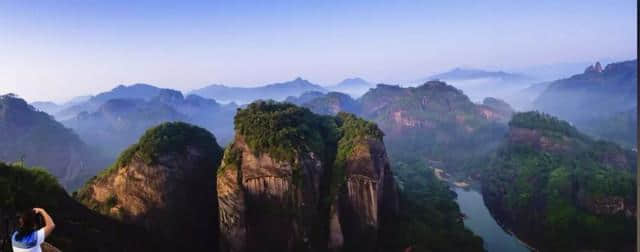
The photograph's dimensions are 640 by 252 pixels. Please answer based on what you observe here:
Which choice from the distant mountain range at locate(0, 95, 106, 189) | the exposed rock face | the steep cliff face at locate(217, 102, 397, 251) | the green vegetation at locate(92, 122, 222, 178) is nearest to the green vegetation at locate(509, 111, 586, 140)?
the steep cliff face at locate(217, 102, 397, 251)

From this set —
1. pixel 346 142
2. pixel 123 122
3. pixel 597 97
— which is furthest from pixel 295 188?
pixel 123 122

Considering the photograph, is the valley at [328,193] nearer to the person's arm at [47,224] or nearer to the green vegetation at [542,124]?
the green vegetation at [542,124]

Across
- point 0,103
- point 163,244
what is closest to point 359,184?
point 163,244

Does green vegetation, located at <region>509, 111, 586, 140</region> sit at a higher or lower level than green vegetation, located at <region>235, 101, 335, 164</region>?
lower

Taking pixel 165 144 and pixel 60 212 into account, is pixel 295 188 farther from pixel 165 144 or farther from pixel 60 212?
pixel 60 212

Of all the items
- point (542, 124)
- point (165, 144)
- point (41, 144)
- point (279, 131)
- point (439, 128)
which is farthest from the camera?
point (439, 128)

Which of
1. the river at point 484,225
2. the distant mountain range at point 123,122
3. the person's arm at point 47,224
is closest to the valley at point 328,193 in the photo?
the river at point 484,225

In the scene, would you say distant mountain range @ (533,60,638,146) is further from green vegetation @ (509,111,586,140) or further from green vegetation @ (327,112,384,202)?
green vegetation @ (327,112,384,202)
